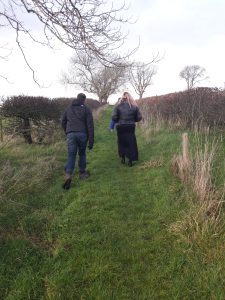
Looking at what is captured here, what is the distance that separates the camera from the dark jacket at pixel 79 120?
7.92 metres

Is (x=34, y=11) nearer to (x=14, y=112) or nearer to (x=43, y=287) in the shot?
(x=43, y=287)

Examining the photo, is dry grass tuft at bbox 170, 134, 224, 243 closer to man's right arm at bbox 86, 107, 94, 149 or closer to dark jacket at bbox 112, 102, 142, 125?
man's right arm at bbox 86, 107, 94, 149

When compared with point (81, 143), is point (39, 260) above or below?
below

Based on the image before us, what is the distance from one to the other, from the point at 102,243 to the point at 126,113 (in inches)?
211

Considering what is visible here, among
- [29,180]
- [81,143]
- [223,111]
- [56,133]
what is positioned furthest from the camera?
[56,133]

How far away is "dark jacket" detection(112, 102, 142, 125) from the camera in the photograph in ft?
31.1

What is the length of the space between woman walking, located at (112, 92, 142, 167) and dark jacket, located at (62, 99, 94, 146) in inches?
66.0

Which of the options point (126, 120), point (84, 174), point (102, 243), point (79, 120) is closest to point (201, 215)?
point (102, 243)

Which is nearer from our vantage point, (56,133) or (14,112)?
(14,112)

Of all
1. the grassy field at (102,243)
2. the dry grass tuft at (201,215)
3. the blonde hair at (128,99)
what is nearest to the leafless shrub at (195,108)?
the blonde hair at (128,99)

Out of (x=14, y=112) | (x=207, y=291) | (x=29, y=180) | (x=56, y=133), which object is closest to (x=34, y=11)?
(x=29, y=180)

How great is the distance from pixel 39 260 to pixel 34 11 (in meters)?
3.66

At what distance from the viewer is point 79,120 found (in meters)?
7.95

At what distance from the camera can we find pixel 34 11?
548cm
